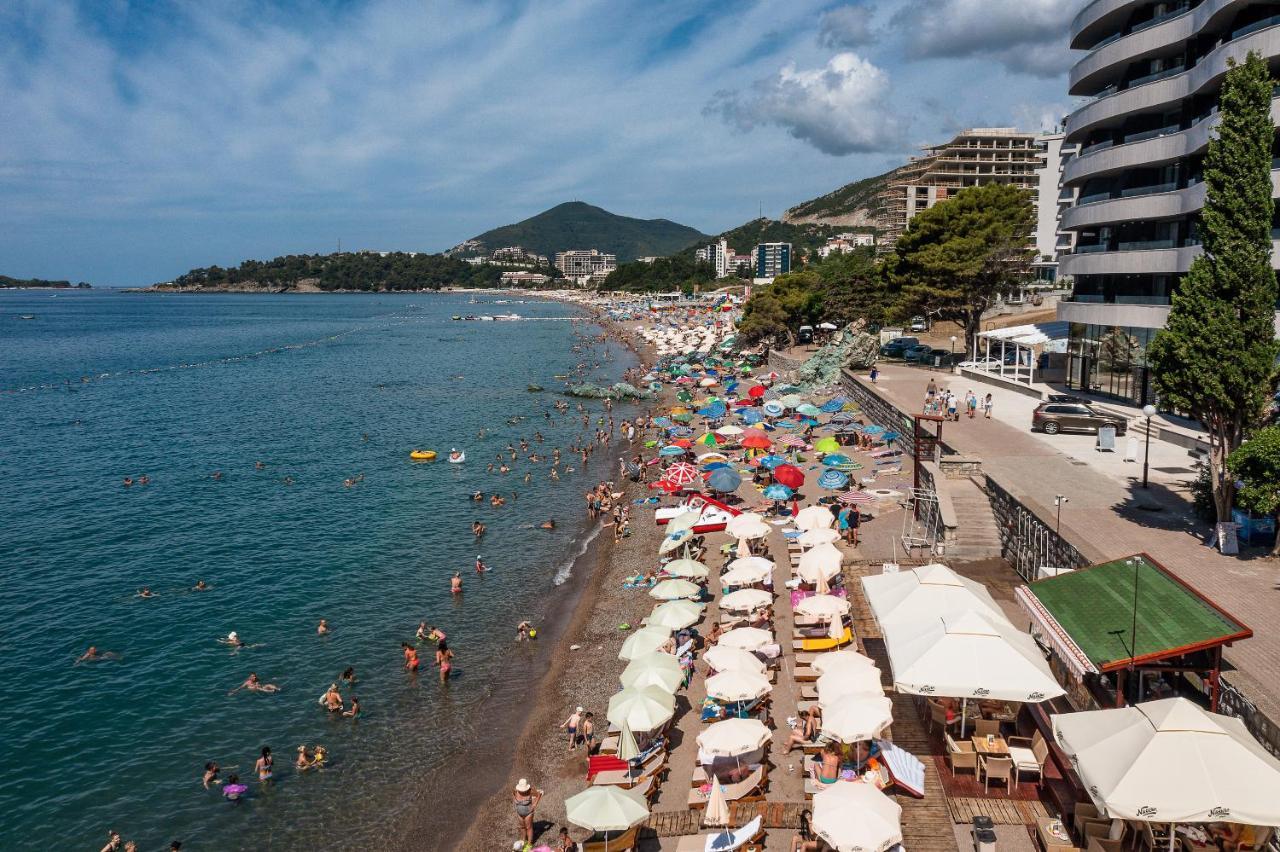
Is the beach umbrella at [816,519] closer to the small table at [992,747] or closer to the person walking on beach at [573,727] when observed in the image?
the person walking on beach at [573,727]

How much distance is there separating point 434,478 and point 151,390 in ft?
142

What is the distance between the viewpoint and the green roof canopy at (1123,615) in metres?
10.1

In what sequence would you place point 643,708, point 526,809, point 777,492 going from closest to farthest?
point 526,809
point 643,708
point 777,492

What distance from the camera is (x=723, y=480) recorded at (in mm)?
25906

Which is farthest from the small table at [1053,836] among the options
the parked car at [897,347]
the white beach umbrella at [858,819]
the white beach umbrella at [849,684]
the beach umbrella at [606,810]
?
the parked car at [897,347]

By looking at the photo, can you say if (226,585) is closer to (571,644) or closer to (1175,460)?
(571,644)

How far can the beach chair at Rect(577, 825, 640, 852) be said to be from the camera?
11250 mm

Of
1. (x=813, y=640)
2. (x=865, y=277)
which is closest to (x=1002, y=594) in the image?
(x=813, y=640)

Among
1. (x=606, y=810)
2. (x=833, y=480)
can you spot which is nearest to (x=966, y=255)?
(x=833, y=480)

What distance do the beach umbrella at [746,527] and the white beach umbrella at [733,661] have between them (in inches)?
235

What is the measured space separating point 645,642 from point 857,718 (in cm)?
511

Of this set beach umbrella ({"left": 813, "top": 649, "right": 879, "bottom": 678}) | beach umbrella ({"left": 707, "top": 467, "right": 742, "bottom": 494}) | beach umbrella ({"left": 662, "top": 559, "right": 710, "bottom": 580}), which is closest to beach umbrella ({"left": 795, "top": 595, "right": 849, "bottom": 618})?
beach umbrella ({"left": 813, "top": 649, "right": 879, "bottom": 678})

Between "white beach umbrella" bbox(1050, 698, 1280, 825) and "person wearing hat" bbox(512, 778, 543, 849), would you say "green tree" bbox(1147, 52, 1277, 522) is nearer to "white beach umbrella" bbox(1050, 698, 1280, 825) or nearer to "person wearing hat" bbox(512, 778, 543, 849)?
"white beach umbrella" bbox(1050, 698, 1280, 825)

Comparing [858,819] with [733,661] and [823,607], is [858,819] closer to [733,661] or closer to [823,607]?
[733,661]
